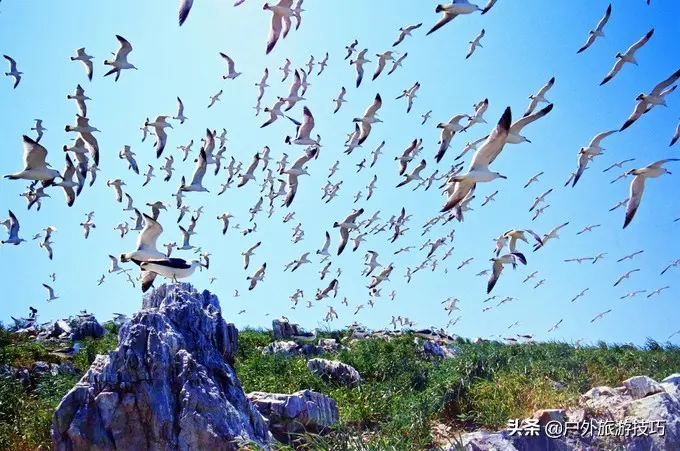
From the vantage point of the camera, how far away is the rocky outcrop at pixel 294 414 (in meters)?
8.17

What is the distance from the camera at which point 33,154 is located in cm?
1377

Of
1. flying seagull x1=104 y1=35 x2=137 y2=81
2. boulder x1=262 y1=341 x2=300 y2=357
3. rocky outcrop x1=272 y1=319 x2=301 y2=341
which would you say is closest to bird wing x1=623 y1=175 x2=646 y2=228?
boulder x1=262 y1=341 x2=300 y2=357

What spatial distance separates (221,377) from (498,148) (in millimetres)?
5044

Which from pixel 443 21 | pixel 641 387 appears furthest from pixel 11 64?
pixel 641 387

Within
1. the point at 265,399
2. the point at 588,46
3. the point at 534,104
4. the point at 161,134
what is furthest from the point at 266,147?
the point at 265,399

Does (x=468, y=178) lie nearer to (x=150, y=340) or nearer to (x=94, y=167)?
(x=150, y=340)

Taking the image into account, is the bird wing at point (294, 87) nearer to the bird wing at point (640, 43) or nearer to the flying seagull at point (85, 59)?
the flying seagull at point (85, 59)

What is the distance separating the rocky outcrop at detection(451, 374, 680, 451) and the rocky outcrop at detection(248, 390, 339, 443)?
1.75m

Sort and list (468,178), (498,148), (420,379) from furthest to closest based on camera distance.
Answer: (420,379) → (468,178) → (498,148)

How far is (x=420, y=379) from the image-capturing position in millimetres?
11289

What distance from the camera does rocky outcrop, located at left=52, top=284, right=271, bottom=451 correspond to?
688 cm

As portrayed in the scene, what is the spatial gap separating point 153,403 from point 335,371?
491 centimetres

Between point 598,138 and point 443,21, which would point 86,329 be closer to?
point 443,21

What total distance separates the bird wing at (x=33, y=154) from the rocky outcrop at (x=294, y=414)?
325 inches
